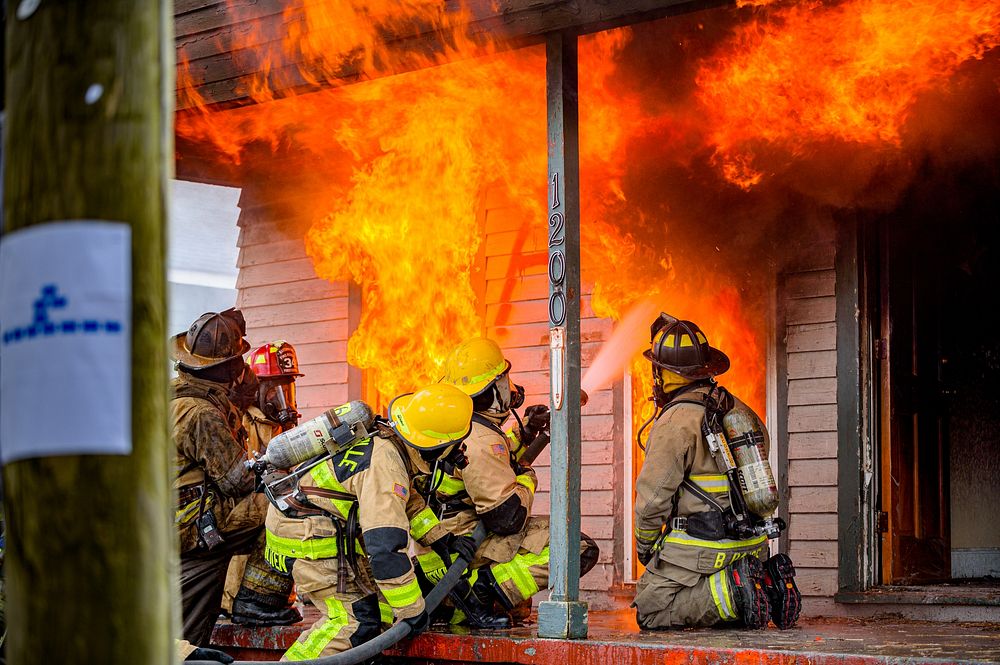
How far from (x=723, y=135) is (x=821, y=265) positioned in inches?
44.7

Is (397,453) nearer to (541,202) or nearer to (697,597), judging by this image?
(697,597)

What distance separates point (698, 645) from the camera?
18.9 ft

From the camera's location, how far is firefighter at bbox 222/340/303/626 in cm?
758

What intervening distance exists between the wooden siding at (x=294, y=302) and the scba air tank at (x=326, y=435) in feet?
12.9

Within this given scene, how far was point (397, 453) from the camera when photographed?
6500mm

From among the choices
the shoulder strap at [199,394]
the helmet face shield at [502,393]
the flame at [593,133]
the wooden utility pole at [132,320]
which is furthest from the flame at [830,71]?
the wooden utility pole at [132,320]

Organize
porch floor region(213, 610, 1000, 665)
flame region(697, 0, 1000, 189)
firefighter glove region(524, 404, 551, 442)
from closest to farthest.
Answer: porch floor region(213, 610, 1000, 665) < flame region(697, 0, 1000, 189) < firefighter glove region(524, 404, 551, 442)

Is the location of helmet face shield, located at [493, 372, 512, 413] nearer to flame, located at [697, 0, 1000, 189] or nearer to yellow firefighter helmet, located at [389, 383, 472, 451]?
yellow firefighter helmet, located at [389, 383, 472, 451]

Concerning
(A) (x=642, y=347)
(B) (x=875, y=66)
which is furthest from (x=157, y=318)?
(A) (x=642, y=347)

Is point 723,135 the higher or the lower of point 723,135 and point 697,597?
the higher

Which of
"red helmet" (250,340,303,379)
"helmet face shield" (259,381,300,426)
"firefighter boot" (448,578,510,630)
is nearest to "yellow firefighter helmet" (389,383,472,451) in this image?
"firefighter boot" (448,578,510,630)

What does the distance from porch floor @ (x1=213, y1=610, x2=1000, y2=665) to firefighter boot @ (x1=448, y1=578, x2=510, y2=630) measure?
10cm

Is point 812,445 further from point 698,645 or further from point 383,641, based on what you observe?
point 383,641

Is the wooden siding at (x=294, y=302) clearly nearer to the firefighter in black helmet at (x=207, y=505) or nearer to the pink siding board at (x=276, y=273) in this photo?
Answer: the pink siding board at (x=276, y=273)
